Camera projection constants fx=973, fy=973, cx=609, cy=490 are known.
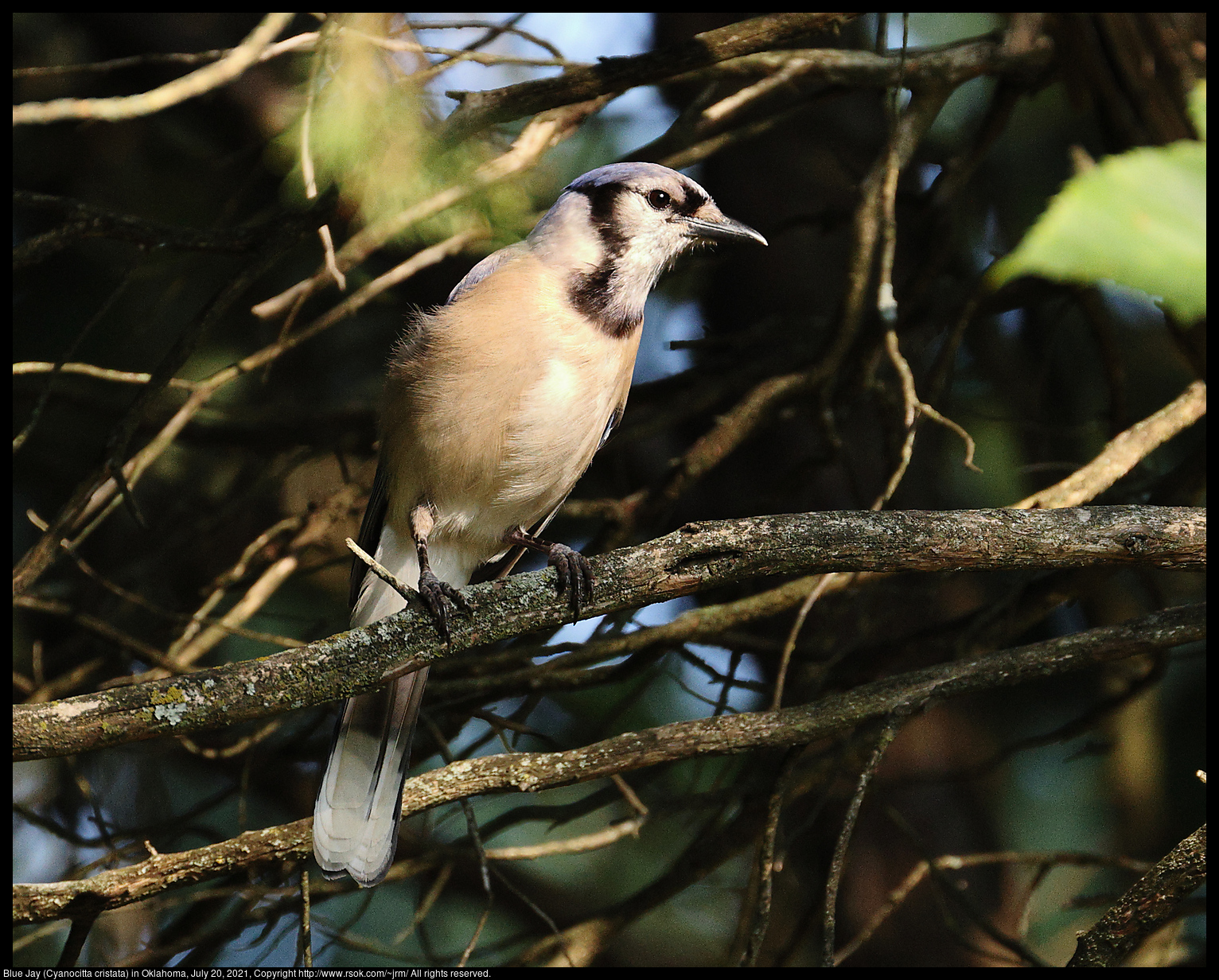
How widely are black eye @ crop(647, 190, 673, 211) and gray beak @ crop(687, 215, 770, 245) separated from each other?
0.12 meters

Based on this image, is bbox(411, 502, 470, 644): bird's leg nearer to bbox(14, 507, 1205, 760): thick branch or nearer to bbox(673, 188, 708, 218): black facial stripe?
bbox(14, 507, 1205, 760): thick branch

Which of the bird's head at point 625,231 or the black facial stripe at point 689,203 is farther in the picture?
the black facial stripe at point 689,203

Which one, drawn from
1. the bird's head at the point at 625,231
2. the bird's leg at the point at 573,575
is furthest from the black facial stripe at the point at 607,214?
the bird's leg at the point at 573,575

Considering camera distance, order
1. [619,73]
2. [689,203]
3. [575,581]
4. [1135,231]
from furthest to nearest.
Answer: [689,203], [619,73], [575,581], [1135,231]

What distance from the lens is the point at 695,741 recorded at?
242 centimetres

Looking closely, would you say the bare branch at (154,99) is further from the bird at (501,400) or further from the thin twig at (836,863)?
the thin twig at (836,863)

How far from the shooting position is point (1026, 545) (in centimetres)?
202

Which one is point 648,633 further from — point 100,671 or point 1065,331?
point 1065,331

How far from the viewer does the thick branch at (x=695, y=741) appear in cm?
231

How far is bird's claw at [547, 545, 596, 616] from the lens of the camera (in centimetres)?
207

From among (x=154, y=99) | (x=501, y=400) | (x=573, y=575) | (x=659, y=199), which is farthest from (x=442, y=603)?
(x=659, y=199)

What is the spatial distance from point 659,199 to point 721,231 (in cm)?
25

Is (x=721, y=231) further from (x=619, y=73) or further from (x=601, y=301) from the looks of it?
(x=619, y=73)

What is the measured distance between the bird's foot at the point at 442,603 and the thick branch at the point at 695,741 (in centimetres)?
51
